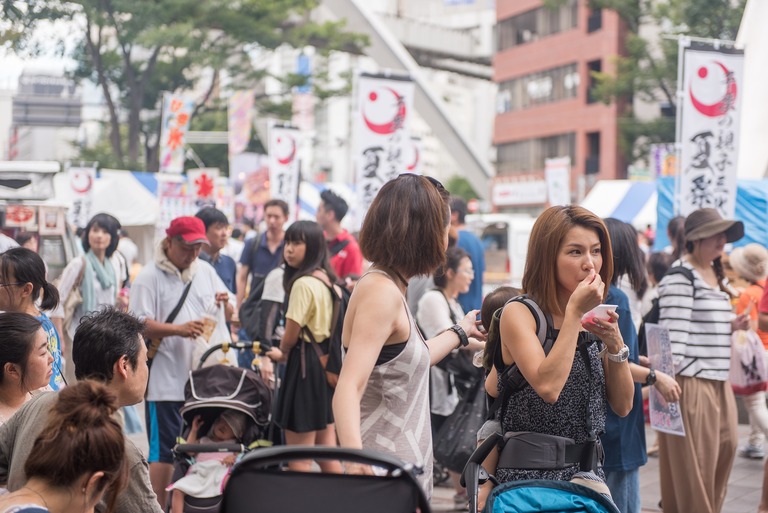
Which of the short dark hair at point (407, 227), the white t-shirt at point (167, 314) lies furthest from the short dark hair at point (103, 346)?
the white t-shirt at point (167, 314)

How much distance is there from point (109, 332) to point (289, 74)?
27875 mm

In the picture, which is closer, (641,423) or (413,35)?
(641,423)

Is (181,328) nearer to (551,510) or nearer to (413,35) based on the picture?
(551,510)

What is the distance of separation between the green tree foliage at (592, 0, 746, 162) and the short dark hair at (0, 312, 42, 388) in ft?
95.2

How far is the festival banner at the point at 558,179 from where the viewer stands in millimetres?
30172

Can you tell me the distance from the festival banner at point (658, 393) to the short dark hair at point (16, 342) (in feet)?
10.5

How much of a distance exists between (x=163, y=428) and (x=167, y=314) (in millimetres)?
686

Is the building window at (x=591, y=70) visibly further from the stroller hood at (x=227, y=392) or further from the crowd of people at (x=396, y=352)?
the stroller hood at (x=227, y=392)

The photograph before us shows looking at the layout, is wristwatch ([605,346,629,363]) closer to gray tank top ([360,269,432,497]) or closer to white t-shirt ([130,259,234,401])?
gray tank top ([360,269,432,497])

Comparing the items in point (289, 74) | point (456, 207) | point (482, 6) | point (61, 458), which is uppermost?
point (482, 6)

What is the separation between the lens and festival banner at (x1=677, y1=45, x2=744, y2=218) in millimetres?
11453

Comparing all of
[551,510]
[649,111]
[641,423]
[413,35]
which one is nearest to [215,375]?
[641,423]

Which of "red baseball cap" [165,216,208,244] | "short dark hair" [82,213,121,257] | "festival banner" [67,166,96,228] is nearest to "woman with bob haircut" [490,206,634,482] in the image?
"red baseball cap" [165,216,208,244]

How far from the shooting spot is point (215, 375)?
570 cm
